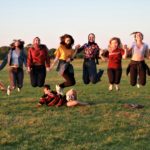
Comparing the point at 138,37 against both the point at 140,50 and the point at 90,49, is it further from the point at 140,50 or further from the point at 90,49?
the point at 90,49

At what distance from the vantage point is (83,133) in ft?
38.2

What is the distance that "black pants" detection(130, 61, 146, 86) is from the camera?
15898mm

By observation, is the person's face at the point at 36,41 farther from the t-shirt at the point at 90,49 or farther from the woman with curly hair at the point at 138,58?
the woman with curly hair at the point at 138,58

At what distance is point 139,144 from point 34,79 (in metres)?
7.21

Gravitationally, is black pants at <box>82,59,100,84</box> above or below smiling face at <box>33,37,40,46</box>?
below

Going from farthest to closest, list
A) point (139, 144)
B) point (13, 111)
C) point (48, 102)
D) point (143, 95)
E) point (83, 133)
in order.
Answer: point (143, 95) → point (48, 102) → point (13, 111) → point (83, 133) → point (139, 144)

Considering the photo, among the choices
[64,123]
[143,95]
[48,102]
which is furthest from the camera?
[143,95]

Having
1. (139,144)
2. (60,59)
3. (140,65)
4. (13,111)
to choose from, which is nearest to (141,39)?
(140,65)

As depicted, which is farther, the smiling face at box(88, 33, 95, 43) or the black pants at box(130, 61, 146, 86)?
the smiling face at box(88, 33, 95, 43)

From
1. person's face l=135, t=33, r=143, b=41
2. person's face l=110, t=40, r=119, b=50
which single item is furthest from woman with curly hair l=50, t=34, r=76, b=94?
person's face l=135, t=33, r=143, b=41

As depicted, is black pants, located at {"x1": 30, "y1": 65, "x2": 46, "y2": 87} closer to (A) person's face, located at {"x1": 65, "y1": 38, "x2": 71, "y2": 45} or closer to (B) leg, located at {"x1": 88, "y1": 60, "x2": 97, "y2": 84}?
(A) person's face, located at {"x1": 65, "y1": 38, "x2": 71, "y2": 45}

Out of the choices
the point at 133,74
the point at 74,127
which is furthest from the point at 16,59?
the point at 74,127

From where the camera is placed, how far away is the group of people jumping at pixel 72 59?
1600 cm

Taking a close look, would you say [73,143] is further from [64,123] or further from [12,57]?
[12,57]
